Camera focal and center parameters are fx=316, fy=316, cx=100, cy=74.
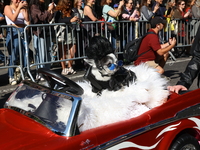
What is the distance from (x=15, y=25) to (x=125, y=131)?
4.98 metres

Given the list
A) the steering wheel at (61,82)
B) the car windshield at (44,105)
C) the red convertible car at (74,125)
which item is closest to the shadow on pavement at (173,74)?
the red convertible car at (74,125)

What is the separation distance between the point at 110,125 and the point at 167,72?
5548mm

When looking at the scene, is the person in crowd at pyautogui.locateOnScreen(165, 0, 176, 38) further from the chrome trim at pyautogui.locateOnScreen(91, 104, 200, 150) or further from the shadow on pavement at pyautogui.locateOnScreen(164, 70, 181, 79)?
the chrome trim at pyautogui.locateOnScreen(91, 104, 200, 150)

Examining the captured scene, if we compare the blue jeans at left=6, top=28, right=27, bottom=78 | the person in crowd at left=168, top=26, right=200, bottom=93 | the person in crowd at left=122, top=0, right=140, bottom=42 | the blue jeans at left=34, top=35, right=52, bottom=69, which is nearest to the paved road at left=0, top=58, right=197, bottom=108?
the blue jeans at left=6, top=28, right=27, bottom=78

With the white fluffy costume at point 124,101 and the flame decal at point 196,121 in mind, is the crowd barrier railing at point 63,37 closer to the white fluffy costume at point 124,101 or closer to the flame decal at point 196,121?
the white fluffy costume at point 124,101

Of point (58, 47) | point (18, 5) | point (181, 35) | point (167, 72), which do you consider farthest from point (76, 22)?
point (181, 35)

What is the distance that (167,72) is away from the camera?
800cm

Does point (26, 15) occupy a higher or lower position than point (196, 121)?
higher

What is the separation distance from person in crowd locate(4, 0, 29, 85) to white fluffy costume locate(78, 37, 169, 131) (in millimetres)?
3569

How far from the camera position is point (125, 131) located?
2.71 metres

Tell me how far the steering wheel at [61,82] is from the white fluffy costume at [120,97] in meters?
0.15

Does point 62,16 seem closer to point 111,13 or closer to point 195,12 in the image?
point 111,13

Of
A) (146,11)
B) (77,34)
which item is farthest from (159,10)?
(77,34)

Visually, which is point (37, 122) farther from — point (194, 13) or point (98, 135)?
point (194, 13)
